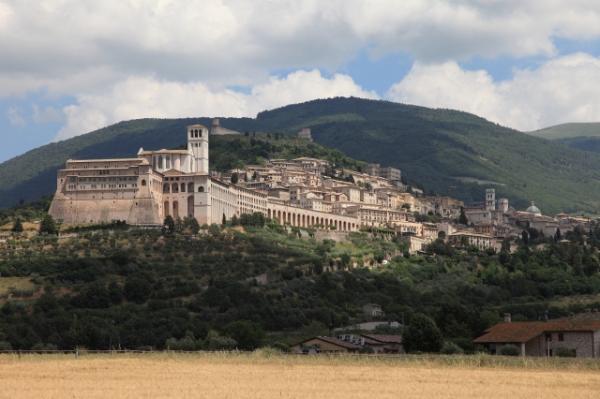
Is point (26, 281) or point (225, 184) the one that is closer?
point (26, 281)

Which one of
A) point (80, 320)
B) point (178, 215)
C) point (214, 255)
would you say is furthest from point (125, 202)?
point (80, 320)

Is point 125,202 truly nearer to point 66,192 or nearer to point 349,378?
point 66,192

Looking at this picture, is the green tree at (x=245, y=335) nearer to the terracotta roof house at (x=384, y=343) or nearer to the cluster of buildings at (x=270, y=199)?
the terracotta roof house at (x=384, y=343)

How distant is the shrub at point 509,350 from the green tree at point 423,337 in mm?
5203

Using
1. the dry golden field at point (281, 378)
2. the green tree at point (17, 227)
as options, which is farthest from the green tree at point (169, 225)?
the dry golden field at point (281, 378)

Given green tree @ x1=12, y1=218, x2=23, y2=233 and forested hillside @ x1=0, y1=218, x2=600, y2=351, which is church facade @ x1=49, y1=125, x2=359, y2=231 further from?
green tree @ x1=12, y1=218, x2=23, y2=233

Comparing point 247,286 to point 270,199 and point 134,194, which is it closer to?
point 134,194

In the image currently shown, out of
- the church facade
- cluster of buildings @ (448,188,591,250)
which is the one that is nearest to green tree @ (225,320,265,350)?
the church facade

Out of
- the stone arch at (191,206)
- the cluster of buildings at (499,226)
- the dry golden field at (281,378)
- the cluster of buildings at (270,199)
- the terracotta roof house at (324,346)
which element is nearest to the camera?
the dry golden field at (281,378)

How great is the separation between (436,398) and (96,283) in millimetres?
65854

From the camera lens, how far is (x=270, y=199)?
132875mm

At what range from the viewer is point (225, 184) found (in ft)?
402

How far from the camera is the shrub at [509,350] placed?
52.9 m

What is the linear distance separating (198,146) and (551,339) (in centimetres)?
8633
